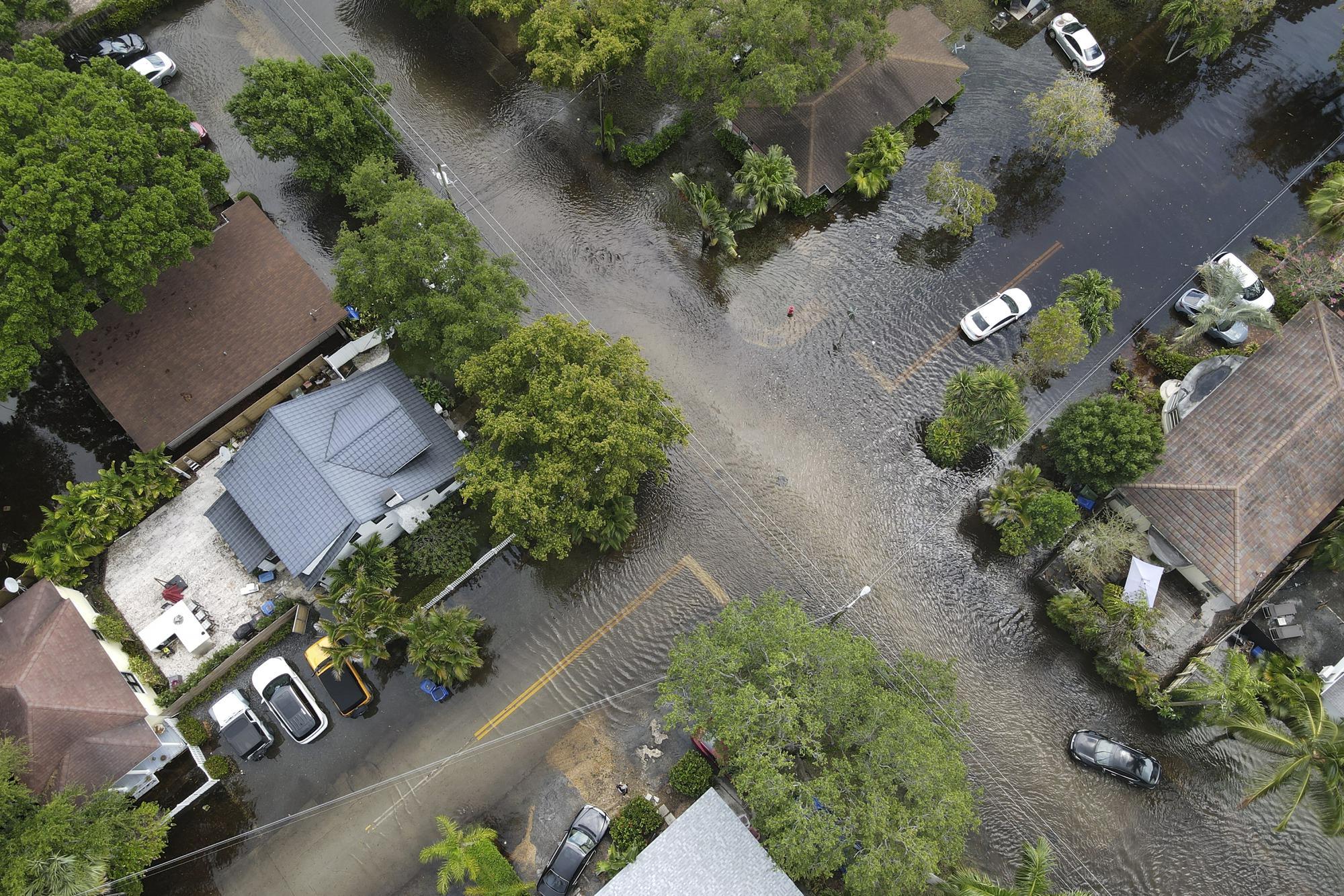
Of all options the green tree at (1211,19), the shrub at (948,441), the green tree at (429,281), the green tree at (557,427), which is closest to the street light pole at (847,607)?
the shrub at (948,441)

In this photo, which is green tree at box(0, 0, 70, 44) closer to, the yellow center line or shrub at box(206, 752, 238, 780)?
shrub at box(206, 752, 238, 780)

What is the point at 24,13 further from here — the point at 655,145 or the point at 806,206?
the point at 806,206

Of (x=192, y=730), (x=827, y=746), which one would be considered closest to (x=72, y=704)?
(x=192, y=730)

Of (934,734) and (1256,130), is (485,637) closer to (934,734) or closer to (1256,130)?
(934,734)

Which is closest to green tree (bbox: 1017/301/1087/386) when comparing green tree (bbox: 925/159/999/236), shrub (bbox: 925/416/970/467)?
shrub (bbox: 925/416/970/467)

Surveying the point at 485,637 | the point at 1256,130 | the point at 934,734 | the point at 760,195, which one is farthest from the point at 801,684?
the point at 1256,130

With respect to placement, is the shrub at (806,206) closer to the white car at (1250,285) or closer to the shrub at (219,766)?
the white car at (1250,285)
